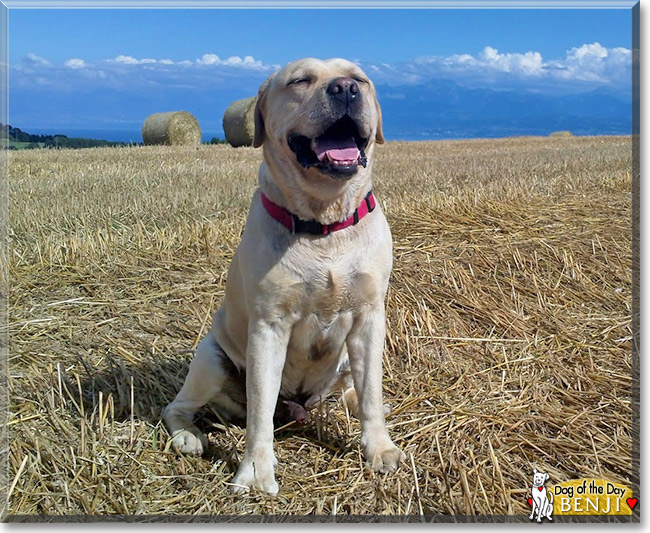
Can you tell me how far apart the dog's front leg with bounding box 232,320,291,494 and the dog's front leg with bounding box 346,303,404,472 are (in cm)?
36

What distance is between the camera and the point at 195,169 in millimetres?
10594

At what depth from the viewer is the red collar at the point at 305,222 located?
271 centimetres

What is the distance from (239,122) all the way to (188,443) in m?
16.0

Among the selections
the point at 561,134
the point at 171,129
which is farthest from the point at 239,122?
the point at 561,134

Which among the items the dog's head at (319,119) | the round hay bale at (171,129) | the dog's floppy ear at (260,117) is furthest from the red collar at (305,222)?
the round hay bale at (171,129)

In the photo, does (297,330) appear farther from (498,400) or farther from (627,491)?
(627,491)

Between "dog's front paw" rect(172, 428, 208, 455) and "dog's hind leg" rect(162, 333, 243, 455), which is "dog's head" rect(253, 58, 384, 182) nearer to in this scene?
"dog's hind leg" rect(162, 333, 243, 455)

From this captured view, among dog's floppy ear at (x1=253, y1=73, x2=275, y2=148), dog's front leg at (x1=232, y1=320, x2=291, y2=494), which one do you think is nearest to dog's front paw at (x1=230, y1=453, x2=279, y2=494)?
dog's front leg at (x1=232, y1=320, x2=291, y2=494)

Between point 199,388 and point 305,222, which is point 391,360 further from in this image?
point 305,222

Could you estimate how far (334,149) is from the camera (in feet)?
8.55

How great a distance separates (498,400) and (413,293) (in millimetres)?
1141

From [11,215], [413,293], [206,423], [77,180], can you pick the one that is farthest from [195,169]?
[206,423]

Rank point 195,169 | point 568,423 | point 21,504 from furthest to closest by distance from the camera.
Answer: point 195,169 → point 568,423 → point 21,504

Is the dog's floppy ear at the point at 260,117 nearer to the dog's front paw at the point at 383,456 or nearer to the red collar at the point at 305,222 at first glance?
the red collar at the point at 305,222
